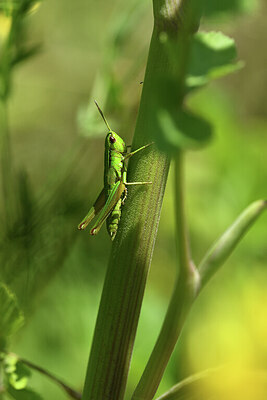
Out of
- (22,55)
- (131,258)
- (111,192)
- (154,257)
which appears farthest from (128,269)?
(154,257)

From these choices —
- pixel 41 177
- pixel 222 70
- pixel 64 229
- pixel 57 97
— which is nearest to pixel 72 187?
pixel 64 229

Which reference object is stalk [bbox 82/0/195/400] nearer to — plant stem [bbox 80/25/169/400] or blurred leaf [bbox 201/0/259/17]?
plant stem [bbox 80/25/169/400]

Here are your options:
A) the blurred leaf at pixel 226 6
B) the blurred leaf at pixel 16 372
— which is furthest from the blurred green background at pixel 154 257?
the blurred leaf at pixel 16 372

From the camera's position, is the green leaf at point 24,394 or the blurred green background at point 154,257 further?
the blurred green background at point 154,257

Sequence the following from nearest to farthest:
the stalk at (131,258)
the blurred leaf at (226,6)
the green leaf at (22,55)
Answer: the blurred leaf at (226,6)
the stalk at (131,258)
the green leaf at (22,55)

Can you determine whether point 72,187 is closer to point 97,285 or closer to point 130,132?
point 130,132

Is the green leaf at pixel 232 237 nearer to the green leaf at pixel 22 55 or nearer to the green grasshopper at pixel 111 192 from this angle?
the green grasshopper at pixel 111 192

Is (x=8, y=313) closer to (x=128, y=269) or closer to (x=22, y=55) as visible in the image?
(x=128, y=269)
